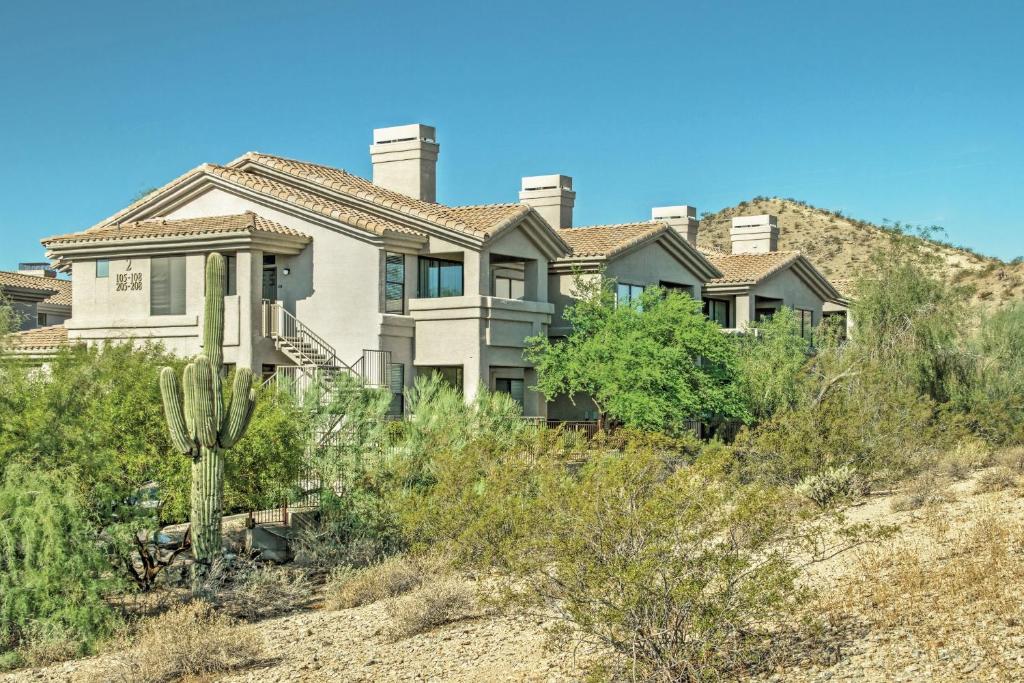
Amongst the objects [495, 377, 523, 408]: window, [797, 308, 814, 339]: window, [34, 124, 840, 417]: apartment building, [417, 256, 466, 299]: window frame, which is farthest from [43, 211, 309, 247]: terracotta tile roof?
[797, 308, 814, 339]: window

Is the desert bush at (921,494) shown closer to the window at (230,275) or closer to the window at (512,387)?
the window at (512,387)

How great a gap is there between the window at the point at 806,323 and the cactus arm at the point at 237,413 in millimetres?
29617

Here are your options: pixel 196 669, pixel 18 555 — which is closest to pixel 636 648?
pixel 196 669

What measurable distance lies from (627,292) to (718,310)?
351 inches

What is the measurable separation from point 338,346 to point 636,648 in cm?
1933

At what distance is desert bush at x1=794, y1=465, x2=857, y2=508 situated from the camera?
25.7 m

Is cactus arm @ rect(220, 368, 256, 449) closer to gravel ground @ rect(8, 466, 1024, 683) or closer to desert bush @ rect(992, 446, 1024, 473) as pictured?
gravel ground @ rect(8, 466, 1024, 683)

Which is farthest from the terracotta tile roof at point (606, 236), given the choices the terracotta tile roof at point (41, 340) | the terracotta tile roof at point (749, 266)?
the terracotta tile roof at point (41, 340)

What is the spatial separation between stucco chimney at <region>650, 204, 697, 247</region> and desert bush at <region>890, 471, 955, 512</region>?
21091 mm

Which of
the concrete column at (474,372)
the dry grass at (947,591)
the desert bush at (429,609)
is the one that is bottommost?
the desert bush at (429,609)

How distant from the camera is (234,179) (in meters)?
34.6

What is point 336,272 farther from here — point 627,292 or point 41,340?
point 41,340

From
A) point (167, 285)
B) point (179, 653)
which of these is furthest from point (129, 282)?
point (179, 653)

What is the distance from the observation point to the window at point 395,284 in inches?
1292
